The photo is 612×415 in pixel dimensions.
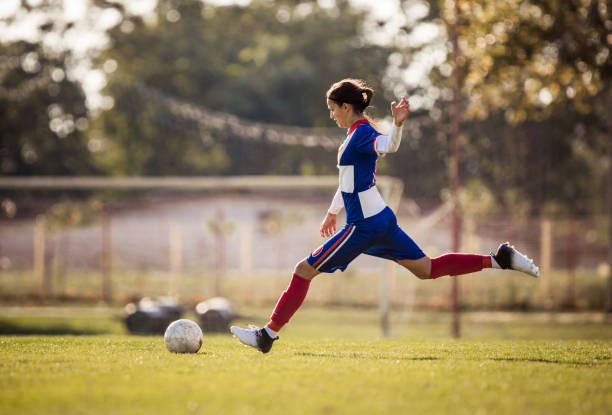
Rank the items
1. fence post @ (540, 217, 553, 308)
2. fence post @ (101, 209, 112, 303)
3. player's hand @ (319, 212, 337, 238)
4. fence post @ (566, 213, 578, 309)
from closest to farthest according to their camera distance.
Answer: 1. player's hand @ (319, 212, 337, 238)
2. fence post @ (566, 213, 578, 309)
3. fence post @ (540, 217, 553, 308)
4. fence post @ (101, 209, 112, 303)

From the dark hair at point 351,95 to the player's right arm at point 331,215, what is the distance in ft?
2.42

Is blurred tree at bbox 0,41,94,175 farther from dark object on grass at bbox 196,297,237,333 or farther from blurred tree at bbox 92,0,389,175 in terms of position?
dark object on grass at bbox 196,297,237,333

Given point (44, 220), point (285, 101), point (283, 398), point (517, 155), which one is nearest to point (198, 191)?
point (44, 220)

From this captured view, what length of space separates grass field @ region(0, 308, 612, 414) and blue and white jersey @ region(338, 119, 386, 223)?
1148 mm

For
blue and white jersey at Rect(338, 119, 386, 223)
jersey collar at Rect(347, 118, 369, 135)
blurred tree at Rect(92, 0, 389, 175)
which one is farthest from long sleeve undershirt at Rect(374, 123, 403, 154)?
blurred tree at Rect(92, 0, 389, 175)

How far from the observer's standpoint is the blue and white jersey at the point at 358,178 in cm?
632

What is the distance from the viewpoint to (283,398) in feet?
14.9

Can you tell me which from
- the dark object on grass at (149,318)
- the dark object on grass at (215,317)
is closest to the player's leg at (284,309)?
the dark object on grass at (149,318)

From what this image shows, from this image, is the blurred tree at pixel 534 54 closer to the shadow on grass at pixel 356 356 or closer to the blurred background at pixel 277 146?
the blurred background at pixel 277 146

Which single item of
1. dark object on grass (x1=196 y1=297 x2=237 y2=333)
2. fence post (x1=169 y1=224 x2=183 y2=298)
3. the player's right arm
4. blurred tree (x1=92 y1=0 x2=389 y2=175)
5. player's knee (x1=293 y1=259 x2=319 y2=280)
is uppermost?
blurred tree (x1=92 y1=0 x2=389 y2=175)

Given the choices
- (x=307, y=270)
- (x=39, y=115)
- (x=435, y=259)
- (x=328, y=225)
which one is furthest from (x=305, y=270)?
(x=39, y=115)

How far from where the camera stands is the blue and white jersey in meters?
6.32

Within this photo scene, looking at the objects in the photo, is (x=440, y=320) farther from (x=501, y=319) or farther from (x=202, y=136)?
(x=202, y=136)

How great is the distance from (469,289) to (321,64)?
30.3m
